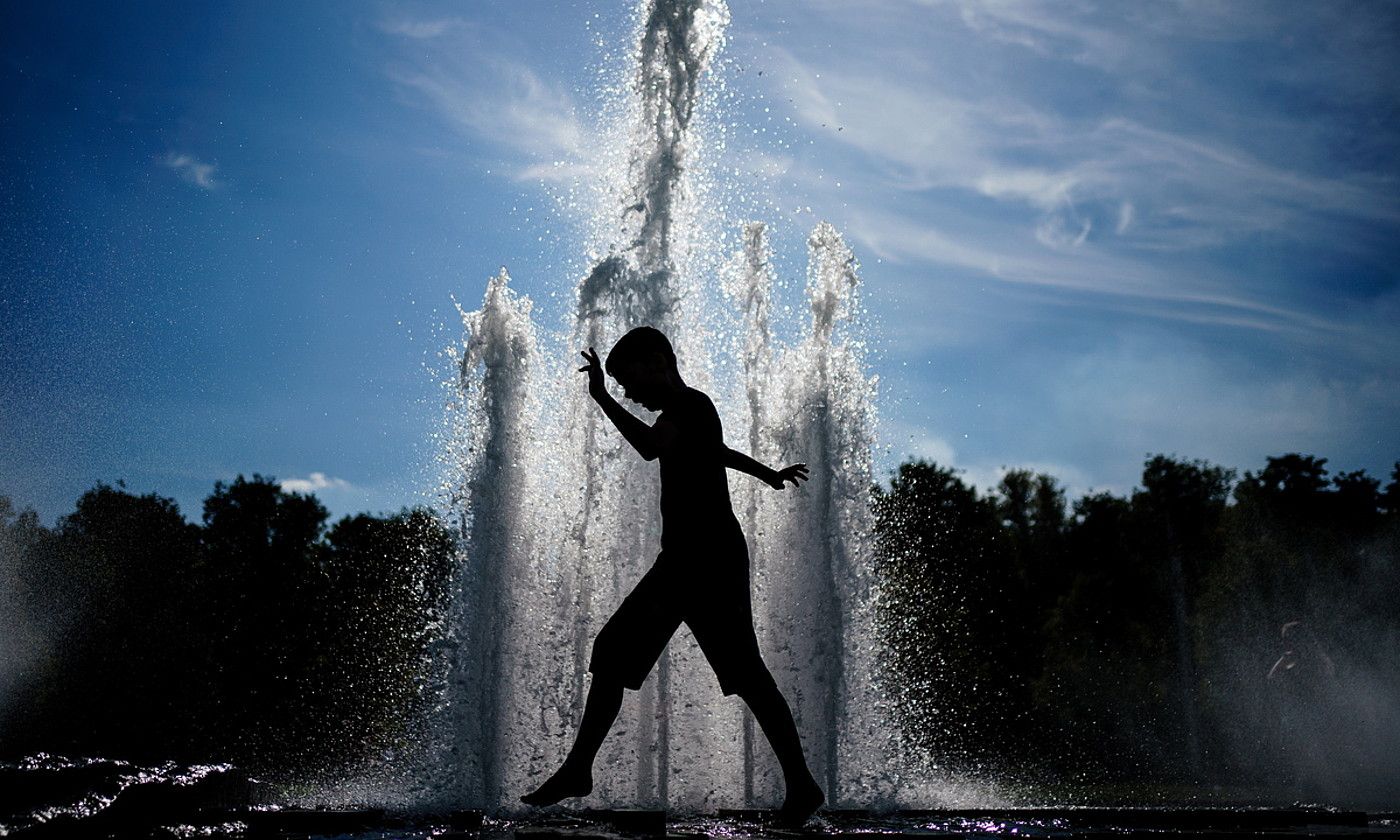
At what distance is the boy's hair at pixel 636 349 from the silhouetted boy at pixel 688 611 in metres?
0.12

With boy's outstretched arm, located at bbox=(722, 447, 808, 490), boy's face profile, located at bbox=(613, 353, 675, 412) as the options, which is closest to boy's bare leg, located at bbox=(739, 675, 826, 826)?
boy's outstretched arm, located at bbox=(722, 447, 808, 490)

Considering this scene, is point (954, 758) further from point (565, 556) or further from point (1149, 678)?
point (565, 556)

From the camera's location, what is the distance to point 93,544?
31078 millimetres

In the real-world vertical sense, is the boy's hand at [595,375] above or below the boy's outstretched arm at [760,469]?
above

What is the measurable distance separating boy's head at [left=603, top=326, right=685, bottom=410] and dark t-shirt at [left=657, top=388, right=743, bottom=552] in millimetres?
95

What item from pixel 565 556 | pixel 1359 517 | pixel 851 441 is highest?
pixel 1359 517

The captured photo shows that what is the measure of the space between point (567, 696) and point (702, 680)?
127 centimetres

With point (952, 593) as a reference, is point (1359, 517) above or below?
above

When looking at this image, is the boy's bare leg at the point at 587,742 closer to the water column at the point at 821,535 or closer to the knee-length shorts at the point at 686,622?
the knee-length shorts at the point at 686,622

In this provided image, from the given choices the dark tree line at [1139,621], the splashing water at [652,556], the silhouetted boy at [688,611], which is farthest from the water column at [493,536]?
the dark tree line at [1139,621]

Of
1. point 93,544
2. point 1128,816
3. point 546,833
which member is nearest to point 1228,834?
point 1128,816

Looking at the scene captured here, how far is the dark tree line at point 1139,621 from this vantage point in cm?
3047

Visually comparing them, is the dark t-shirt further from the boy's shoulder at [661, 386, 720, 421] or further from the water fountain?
the water fountain

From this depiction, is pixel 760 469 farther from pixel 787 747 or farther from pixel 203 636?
pixel 203 636
